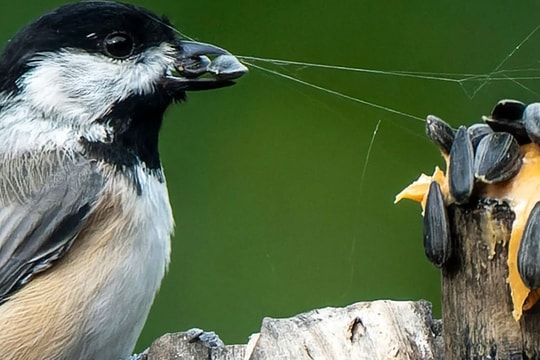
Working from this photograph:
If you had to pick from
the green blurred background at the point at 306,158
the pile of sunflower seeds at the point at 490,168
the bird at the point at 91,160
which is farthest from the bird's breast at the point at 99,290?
the pile of sunflower seeds at the point at 490,168

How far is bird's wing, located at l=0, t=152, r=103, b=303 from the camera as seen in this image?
1.50 m

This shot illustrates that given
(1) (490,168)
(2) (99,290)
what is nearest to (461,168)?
(1) (490,168)

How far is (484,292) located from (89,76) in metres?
0.85

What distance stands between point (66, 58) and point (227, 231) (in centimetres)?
67

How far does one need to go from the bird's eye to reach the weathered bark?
788 mm

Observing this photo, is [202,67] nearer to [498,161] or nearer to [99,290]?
[99,290]

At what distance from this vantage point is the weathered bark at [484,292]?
92 centimetres

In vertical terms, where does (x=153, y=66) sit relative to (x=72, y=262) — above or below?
above

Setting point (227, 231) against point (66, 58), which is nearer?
point (66, 58)

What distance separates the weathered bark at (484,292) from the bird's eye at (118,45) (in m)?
0.79

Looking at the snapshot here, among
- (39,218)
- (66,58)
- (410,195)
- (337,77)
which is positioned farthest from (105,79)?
(410,195)

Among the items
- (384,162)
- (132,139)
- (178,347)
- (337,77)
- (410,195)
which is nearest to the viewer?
(410,195)

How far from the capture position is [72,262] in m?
1.48

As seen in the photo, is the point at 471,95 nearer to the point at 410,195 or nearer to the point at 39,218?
the point at 410,195
